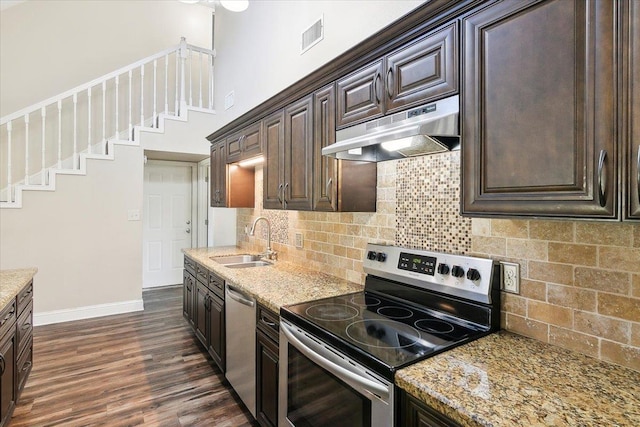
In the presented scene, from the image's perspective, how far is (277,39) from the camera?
339 cm

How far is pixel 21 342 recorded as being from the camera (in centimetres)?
233

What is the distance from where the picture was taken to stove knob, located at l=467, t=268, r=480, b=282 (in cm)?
148

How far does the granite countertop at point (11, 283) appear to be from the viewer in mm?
1919

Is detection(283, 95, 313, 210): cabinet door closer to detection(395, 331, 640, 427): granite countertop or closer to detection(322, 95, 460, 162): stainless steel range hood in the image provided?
detection(322, 95, 460, 162): stainless steel range hood

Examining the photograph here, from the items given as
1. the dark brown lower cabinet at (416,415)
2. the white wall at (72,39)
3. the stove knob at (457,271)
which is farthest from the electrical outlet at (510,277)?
the white wall at (72,39)

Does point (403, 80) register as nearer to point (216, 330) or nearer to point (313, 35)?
point (313, 35)

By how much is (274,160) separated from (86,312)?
11.4 ft

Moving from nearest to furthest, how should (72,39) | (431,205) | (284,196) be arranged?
(431,205), (284,196), (72,39)

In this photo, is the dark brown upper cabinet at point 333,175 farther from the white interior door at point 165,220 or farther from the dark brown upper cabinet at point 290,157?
the white interior door at point 165,220

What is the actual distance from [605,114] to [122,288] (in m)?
5.10

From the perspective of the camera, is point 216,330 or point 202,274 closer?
point 216,330

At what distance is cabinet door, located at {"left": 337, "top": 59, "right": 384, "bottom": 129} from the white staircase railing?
360cm

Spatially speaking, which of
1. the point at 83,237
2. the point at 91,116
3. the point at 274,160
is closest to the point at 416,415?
the point at 274,160

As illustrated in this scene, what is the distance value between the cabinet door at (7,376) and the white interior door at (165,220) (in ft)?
11.8
